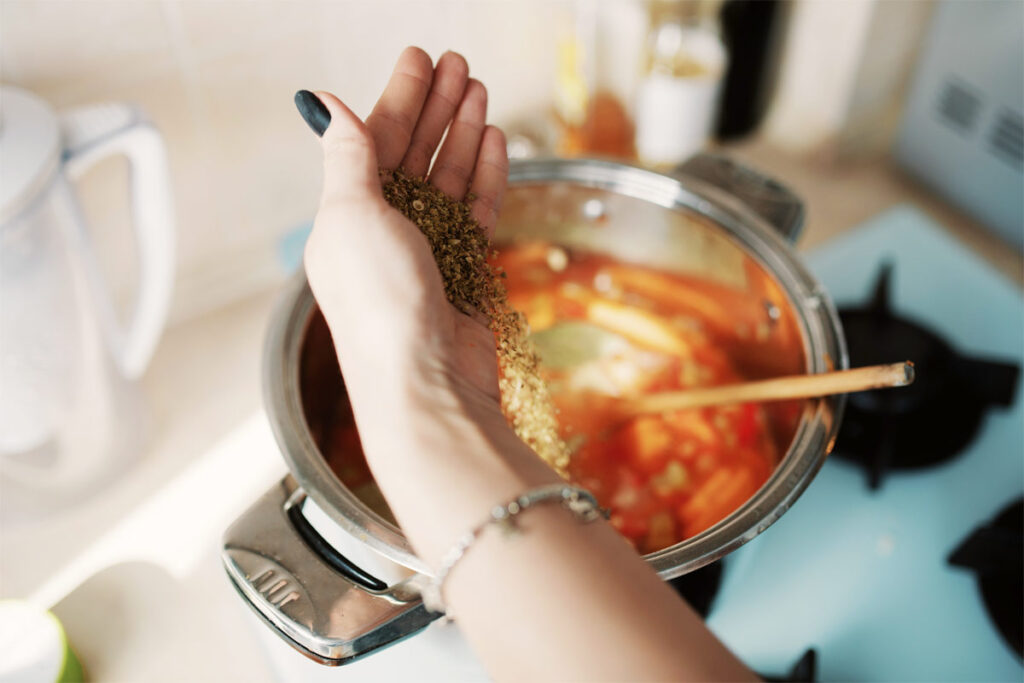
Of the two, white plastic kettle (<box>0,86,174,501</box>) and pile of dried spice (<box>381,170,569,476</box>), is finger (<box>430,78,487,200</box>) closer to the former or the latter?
pile of dried spice (<box>381,170,569,476</box>)

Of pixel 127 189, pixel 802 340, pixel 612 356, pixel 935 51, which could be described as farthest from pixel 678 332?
pixel 127 189

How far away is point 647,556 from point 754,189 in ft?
1.41

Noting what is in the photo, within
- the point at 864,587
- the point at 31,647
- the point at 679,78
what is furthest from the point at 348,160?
the point at 679,78

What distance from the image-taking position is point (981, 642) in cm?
62

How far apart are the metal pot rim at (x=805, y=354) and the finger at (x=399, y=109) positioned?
0.15 meters

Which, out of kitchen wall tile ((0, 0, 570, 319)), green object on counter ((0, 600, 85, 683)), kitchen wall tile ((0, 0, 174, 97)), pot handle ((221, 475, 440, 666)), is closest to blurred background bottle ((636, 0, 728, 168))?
kitchen wall tile ((0, 0, 570, 319))

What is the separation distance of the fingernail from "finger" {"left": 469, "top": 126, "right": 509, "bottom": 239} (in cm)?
13

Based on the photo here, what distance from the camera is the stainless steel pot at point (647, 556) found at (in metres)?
0.45

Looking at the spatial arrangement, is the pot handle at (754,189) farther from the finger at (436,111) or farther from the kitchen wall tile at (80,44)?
the kitchen wall tile at (80,44)

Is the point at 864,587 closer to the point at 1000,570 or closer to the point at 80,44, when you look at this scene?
the point at 1000,570

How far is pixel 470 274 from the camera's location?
499 mm

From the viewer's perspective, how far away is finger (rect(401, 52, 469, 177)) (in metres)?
0.54

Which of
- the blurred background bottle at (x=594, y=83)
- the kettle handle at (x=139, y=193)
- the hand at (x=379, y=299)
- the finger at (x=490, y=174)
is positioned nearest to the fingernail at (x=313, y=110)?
the hand at (x=379, y=299)

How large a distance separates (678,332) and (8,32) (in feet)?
2.29
